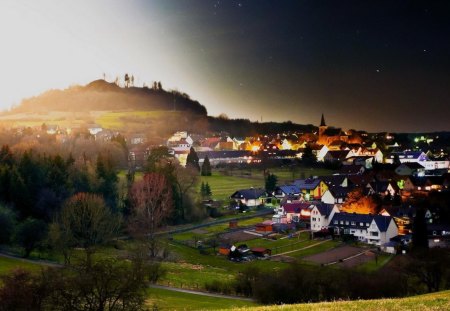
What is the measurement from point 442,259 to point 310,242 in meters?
17.4

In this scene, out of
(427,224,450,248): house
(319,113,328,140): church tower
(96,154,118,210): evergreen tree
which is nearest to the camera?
(427,224,450,248): house

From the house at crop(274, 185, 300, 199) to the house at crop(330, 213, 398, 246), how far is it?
2003cm

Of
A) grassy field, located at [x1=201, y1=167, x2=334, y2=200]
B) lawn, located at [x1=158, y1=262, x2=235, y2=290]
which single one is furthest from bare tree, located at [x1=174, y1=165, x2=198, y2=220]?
lawn, located at [x1=158, y1=262, x2=235, y2=290]

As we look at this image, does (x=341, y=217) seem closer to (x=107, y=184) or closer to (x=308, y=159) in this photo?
(x=107, y=184)

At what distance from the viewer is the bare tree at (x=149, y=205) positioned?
48566mm

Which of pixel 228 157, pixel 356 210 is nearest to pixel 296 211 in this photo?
pixel 356 210

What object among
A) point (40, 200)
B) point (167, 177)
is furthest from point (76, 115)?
point (40, 200)

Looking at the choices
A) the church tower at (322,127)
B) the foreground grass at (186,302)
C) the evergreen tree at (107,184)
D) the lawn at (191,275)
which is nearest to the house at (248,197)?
the evergreen tree at (107,184)

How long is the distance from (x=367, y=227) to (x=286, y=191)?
24603mm

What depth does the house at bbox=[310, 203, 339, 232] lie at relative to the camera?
54344 mm

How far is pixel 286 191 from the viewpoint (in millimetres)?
73875

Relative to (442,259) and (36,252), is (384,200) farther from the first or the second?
(36,252)

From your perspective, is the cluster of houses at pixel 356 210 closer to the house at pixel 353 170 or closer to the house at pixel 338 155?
the house at pixel 353 170

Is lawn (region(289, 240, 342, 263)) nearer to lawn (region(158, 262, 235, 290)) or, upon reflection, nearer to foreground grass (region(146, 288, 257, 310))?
lawn (region(158, 262, 235, 290))
